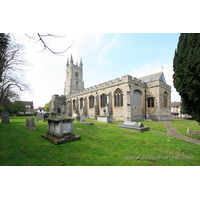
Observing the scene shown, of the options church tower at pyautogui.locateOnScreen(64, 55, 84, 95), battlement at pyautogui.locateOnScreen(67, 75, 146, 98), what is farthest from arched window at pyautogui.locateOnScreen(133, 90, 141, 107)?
church tower at pyautogui.locateOnScreen(64, 55, 84, 95)

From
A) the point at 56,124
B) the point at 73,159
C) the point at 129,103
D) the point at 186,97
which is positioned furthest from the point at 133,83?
the point at 73,159

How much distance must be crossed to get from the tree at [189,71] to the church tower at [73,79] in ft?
124

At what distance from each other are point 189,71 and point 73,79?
4012cm

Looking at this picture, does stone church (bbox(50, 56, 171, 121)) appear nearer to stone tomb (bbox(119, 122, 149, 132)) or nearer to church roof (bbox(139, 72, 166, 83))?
church roof (bbox(139, 72, 166, 83))

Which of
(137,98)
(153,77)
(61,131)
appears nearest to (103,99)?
(137,98)

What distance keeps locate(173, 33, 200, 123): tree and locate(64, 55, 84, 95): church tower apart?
37728 millimetres

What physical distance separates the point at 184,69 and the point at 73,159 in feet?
26.4

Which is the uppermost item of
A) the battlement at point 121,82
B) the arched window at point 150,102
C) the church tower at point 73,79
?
the church tower at point 73,79

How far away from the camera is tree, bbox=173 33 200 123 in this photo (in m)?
5.89

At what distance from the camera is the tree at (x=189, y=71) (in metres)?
5.89

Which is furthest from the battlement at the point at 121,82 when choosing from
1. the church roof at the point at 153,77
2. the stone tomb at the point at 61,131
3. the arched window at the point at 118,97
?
the stone tomb at the point at 61,131

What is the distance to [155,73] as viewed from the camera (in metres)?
23.7

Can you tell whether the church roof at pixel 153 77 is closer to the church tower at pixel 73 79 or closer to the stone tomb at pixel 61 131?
the stone tomb at pixel 61 131

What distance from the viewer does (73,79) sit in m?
42.0
